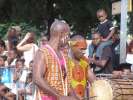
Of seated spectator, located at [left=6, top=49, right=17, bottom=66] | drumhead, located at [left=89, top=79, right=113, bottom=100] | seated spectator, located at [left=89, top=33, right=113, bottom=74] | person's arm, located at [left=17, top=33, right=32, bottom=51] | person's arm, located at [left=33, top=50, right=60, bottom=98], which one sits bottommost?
drumhead, located at [left=89, top=79, right=113, bottom=100]

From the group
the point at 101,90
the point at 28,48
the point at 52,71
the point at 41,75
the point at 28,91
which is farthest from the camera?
the point at 28,48

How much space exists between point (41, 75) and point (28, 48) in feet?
15.6

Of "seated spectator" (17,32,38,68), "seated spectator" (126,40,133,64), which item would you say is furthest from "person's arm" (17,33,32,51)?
"seated spectator" (126,40,133,64)

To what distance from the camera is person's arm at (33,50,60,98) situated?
5973 millimetres

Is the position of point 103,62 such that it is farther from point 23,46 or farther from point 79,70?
point 79,70

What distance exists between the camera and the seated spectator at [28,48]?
10602mm

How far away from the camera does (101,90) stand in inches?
289

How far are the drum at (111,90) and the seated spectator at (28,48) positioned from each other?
3.14 m

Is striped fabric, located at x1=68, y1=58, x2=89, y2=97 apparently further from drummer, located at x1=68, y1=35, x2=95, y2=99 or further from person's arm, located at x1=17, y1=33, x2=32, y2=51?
person's arm, located at x1=17, y1=33, x2=32, y2=51

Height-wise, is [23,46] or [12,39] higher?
[12,39]

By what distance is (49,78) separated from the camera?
6.17 meters

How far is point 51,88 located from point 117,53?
5410 mm

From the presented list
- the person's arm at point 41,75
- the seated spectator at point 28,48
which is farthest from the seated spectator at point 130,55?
the person's arm at point 41,75

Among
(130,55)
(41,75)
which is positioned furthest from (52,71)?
(130,55)
